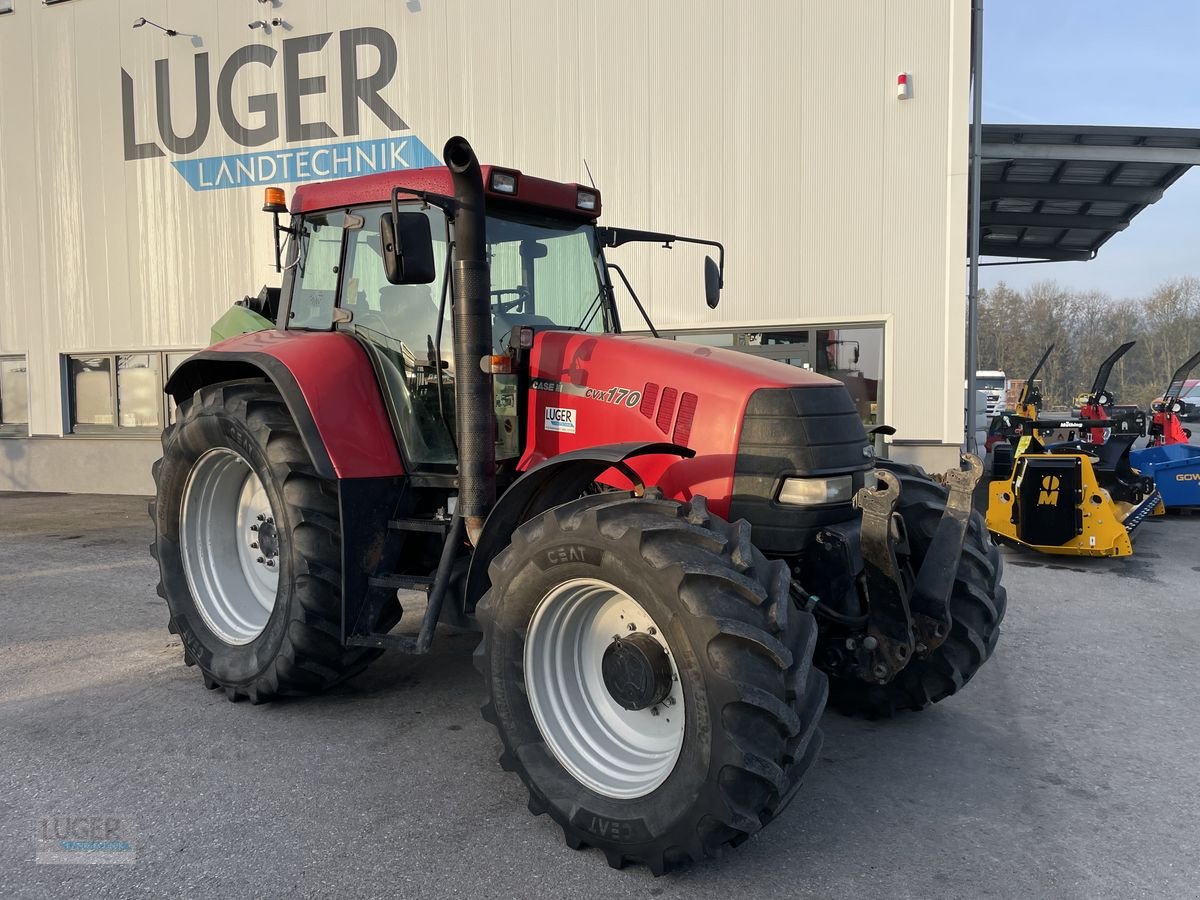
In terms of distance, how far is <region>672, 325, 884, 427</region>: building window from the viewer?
10.2 meters

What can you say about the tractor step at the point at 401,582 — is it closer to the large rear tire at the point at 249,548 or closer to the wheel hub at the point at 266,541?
the large rear tire at the point at 249,548

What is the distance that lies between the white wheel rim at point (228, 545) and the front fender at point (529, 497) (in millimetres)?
1527

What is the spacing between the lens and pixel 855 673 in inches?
140

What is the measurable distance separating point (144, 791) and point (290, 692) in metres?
0.83

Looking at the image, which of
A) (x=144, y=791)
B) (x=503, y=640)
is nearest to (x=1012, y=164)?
(x=503, y=640)

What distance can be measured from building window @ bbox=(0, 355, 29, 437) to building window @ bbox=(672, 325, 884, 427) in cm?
1049

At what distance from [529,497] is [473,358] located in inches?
24.2

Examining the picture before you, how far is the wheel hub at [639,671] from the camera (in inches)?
120

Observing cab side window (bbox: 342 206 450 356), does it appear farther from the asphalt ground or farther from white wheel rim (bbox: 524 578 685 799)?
the asphalt ground

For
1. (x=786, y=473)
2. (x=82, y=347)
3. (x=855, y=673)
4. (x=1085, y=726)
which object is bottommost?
(x=1085, y=726)

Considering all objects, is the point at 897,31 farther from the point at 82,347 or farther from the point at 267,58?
the point at 82,347

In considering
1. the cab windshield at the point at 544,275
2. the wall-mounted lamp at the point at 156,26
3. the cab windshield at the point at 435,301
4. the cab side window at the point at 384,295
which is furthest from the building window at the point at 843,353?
the wall-mounted lamp at the point at 156,26

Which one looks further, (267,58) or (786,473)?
(267,58)

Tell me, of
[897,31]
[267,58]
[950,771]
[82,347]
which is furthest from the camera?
[82,347]
